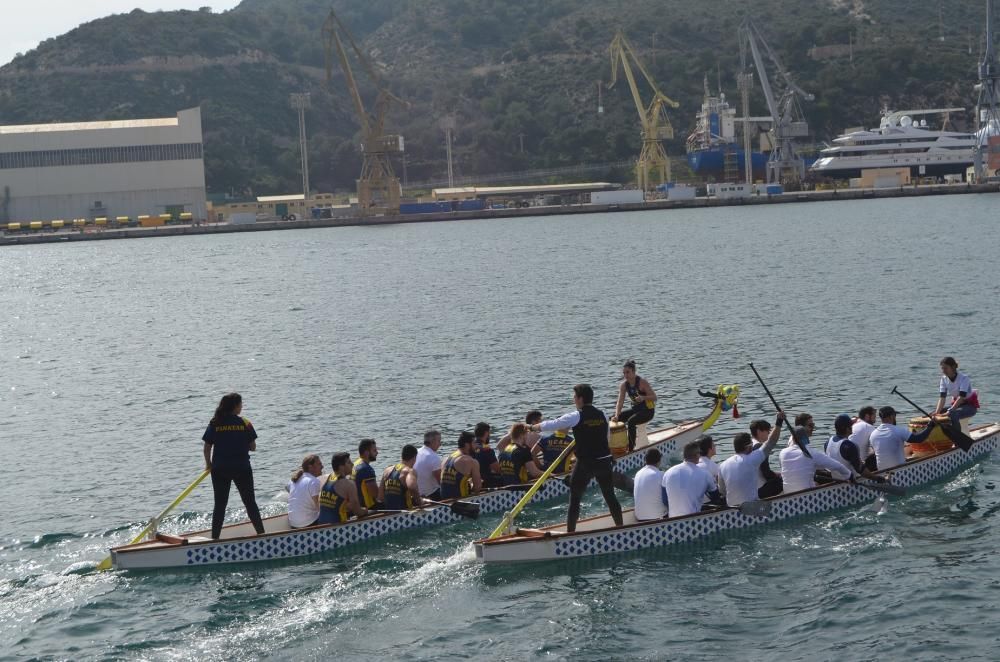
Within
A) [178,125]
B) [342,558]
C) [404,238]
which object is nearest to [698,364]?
[342,558]

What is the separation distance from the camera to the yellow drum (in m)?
22.5

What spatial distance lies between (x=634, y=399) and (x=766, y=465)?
129 inches

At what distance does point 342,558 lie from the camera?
18.9 meters

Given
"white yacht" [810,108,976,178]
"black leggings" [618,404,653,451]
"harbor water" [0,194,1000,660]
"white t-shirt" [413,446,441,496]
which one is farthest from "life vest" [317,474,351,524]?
"white yacht" [810,108,976,178]

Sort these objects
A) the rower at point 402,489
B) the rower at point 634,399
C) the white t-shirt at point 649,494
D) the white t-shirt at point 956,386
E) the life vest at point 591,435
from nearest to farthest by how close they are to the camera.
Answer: the life vest at point 591,435, the white t-shirt at point 649,494, the rower at point 402,489, the rower at point 634,399, the white t-shirt at point 956,386

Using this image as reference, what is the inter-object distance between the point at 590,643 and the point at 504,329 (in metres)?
32.6

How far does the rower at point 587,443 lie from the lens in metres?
16.9

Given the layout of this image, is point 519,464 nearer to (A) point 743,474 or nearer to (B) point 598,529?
(B) point 598,529

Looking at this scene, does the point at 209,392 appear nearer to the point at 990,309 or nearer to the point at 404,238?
the point at 990,309

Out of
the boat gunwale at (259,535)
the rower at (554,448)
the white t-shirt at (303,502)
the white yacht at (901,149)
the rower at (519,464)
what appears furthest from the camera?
the white yacht at (901,149)

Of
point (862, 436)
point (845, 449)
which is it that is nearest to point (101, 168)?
point (862, 436)

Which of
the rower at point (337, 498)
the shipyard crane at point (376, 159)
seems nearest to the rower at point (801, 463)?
the rower at point (337, 498)

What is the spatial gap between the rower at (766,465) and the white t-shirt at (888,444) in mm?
2034

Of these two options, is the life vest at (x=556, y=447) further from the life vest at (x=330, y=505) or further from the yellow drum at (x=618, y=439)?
the life vest at (x=330, y=505)
